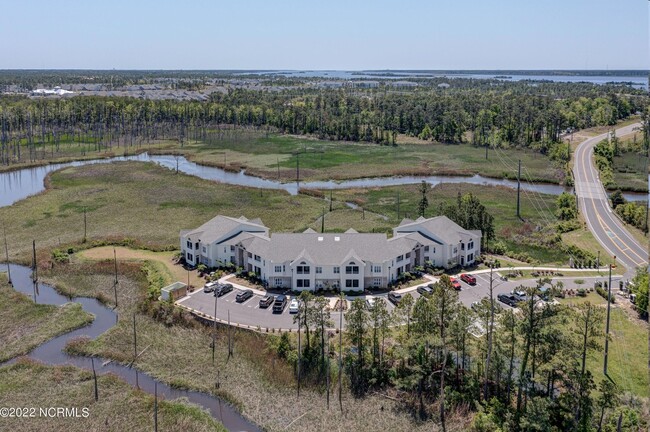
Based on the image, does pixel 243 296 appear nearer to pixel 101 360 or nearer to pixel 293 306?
pixel 293 306

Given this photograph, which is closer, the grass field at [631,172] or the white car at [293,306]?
the white car at [293,306]

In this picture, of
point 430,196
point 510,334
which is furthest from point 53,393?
point 430,196

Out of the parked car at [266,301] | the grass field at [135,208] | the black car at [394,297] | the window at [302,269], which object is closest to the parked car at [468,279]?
the black car at [394,297]

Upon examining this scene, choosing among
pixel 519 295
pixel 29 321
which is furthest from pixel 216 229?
pixel 519 295

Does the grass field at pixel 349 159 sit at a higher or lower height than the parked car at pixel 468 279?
higher

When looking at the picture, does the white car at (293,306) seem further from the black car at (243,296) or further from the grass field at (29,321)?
the grass field at (29,321)

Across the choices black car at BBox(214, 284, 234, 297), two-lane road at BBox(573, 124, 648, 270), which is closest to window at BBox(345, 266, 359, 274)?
black car at BBox(214, 284, 234, 297)

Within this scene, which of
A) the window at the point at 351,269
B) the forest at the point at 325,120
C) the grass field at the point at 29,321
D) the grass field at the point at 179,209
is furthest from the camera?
the forest at the point at 325,120

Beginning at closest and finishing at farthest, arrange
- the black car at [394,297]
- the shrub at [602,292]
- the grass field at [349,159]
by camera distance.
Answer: the black car at [394,297], the shrub at [602,292], the grass field at [349,159]
